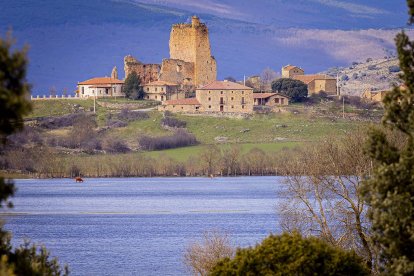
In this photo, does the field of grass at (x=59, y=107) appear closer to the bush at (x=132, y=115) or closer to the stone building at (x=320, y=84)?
the bush at (x=132, y=115)

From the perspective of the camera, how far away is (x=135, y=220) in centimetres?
7538

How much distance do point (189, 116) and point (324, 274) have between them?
400 ft

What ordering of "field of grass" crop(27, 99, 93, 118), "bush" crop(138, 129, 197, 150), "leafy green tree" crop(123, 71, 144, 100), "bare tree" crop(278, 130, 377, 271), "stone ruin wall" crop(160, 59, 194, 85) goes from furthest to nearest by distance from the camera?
"stone ruin wall" crop(160, 59, 194, 85), "leafy green tree" crop(123, 71, 144, 100), "field of grass" crop(27, 99, 93, 118), "bush" crop(138, 129, 197, 150), "bare tree" crop(278, 130, 377, 271)

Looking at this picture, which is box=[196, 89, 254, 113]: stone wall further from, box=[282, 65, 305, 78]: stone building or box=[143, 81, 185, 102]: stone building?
box=[282, 65, 305, 78]: stone building

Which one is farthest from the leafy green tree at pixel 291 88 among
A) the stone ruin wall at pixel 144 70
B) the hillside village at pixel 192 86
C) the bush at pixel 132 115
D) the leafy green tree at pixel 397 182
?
the leafy green tree at pixel 397 182

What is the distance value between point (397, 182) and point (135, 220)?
5417cm

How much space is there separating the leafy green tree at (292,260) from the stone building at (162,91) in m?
127

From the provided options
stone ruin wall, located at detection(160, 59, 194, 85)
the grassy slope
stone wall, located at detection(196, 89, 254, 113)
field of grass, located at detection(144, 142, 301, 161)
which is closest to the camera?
field of grass, located at detection(144, 142, 301, 161)

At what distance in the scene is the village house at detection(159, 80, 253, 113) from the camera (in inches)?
5832

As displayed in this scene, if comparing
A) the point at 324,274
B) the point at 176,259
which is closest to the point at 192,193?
the point at 176,259

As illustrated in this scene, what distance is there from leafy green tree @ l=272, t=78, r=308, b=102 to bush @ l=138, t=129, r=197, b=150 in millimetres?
19196

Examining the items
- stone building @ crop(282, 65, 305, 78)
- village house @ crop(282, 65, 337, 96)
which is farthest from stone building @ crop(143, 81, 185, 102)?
stone building @ crop(282, 65, 305, 78)

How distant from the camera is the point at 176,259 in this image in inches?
2010

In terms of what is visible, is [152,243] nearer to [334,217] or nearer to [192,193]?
[334,217]
